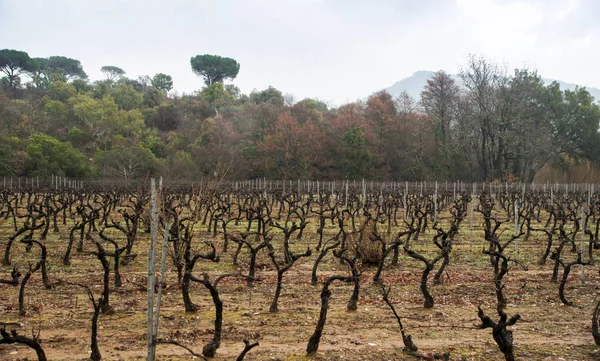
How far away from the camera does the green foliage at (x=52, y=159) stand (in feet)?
137

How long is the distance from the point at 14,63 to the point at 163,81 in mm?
23861

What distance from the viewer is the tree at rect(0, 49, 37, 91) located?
241ft

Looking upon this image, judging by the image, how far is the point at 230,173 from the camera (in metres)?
46.0

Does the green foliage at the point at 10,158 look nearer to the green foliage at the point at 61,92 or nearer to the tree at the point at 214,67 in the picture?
the green foliage at the point at 61,92

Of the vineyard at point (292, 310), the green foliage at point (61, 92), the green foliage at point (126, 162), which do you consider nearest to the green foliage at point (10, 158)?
the green foliage at point (126, 162)

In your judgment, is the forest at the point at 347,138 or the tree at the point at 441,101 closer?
the forest at the point at 347,138

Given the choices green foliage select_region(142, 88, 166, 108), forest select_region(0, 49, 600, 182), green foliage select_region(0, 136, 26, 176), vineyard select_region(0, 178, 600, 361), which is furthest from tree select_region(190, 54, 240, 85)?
vineyard select_region(0, 178, 600, 361)

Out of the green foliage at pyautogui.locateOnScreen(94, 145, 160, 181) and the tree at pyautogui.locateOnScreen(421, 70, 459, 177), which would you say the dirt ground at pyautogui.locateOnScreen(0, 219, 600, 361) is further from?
the tree at pyautogui.locateOnScreen(421, 70, 459, 177)

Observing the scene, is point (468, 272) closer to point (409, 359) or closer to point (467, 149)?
point (409, 359)

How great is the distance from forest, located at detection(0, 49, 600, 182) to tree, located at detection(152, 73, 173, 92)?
35.3 m

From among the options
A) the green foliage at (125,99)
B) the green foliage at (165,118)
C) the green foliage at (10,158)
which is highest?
the green foliage at (125,99)

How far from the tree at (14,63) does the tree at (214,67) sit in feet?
75.1

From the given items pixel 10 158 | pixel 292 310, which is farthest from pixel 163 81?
pixel 292 310

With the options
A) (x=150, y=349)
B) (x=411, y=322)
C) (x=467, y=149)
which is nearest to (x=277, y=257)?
(x=411, y=322)
